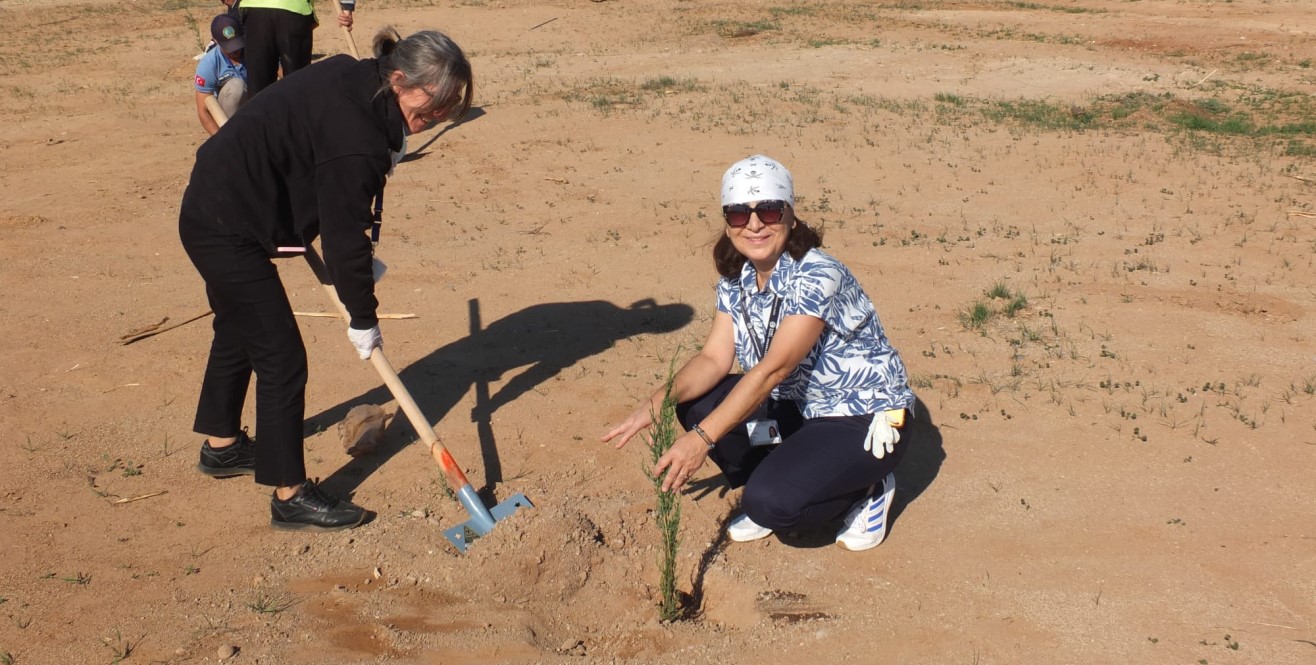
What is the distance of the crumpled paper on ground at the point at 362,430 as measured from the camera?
440cm

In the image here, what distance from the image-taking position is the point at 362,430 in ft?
14.4

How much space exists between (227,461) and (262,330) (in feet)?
2.81

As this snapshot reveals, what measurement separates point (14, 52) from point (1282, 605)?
16504mm

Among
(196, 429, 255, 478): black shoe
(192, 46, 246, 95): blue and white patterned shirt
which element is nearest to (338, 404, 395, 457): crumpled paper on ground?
(196, 429, 255, 478): black shoe

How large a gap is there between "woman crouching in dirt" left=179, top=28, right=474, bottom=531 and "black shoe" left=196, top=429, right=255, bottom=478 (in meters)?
0.46

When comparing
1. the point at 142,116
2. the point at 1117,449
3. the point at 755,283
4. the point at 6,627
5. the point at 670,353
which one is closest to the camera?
Result: the point at 6,627

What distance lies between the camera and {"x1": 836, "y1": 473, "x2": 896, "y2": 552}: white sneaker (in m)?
3.71

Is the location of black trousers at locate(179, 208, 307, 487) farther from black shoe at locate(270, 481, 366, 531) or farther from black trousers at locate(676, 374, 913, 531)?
black trousers at locate(676, 374, 913, 531)

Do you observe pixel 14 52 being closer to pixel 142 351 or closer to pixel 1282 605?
pixel 142 351

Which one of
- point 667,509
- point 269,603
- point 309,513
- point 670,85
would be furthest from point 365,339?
point 670,85

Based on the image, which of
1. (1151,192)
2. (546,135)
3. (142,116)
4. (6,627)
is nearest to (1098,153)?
(1151,192)

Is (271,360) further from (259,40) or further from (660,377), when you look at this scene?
(259,40)

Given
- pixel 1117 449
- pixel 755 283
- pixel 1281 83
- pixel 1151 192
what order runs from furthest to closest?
pixel 1281 83 → pixel 1151 192 → pixel 1117 449 → pixel 755 283

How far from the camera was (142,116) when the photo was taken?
11078mm
